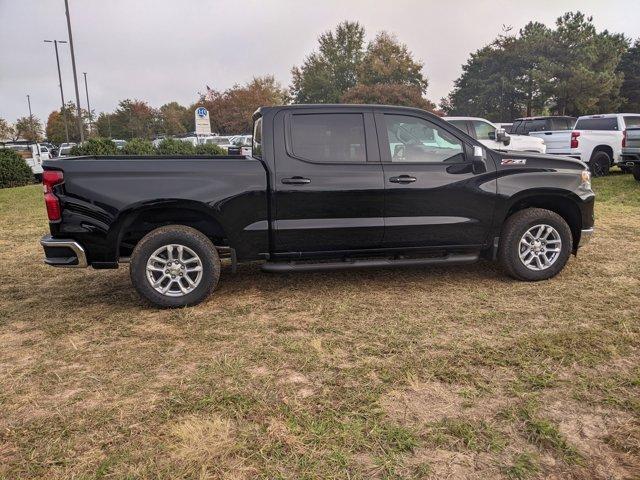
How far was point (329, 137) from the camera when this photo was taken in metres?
4.67

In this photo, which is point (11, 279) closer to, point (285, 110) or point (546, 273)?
point (285, 110)

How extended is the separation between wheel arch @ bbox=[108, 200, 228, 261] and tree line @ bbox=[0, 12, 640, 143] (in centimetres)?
4179

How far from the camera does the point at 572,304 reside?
435cm

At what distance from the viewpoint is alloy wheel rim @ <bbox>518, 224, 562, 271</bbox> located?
496cm

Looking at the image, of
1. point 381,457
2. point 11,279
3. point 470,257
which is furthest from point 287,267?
point 11,279

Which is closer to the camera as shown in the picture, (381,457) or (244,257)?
(381,457)

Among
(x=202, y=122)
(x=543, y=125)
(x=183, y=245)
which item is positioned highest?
(x=202, y=122)

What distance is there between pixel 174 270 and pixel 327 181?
1.61 m

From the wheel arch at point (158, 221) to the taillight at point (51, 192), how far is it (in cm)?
46

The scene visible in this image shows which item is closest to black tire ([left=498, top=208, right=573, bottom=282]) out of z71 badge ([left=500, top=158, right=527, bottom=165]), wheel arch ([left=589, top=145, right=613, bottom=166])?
z71 badge ([left=500, top=158, right=527, bottom=165])

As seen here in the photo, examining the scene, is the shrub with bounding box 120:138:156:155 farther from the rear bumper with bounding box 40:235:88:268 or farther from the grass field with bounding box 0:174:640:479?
the rear bumper with bounding box 40:235:88:268

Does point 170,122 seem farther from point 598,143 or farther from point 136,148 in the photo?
point 598,143

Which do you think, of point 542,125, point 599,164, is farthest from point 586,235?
point 542,125

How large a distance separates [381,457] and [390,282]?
114 inches
